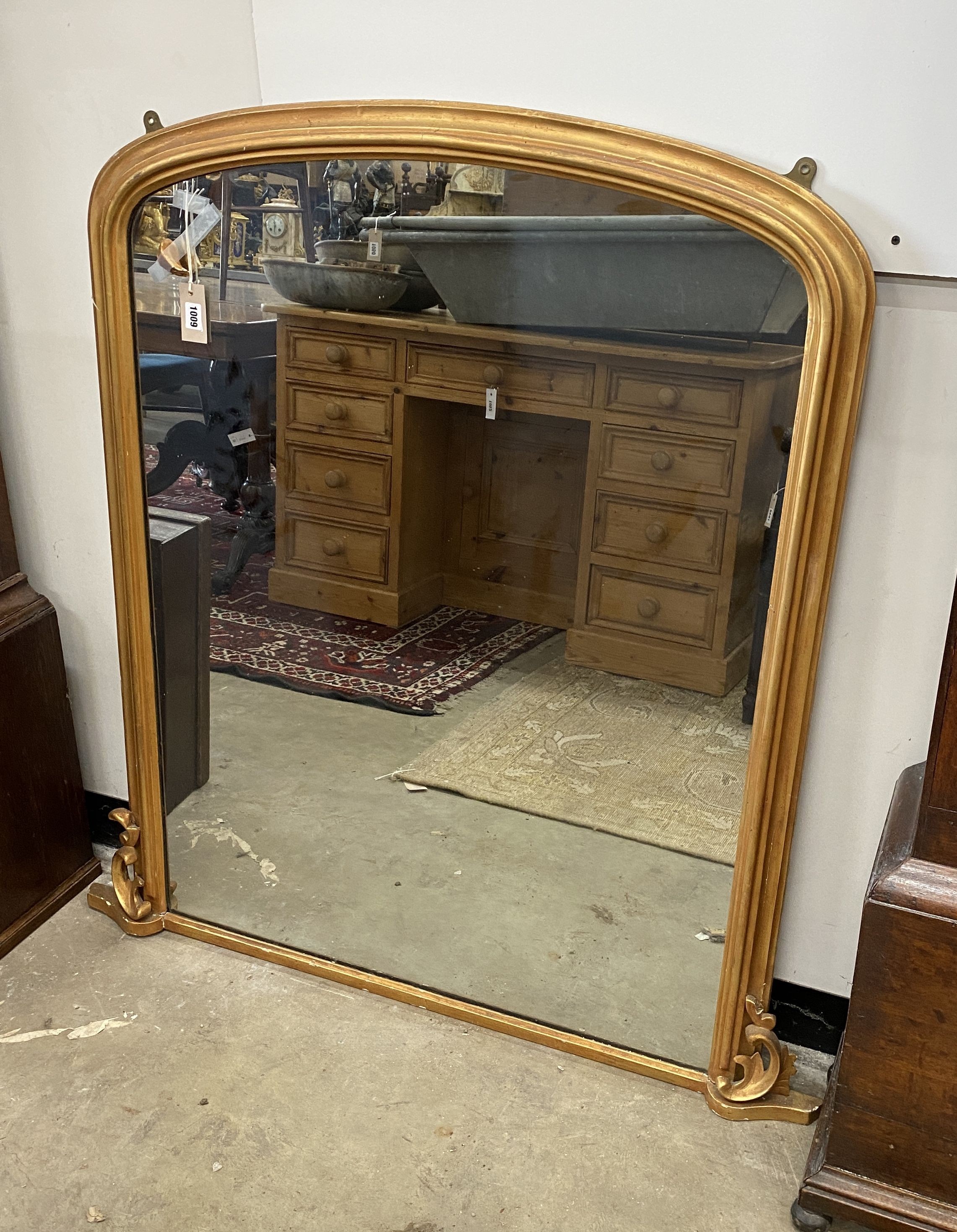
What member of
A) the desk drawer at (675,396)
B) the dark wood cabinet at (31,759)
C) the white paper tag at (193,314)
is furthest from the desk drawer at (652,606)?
the dark wood cabinet at (31,759)

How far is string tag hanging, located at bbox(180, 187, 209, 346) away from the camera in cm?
173

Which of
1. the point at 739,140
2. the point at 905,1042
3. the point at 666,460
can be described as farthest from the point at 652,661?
the point at 739,140

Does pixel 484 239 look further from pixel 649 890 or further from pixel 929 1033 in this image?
pixel 929 1033

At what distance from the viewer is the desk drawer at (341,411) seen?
1.73 meters

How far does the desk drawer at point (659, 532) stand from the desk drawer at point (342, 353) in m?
0.39

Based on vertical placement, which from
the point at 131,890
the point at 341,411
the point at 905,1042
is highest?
the point at 341,411

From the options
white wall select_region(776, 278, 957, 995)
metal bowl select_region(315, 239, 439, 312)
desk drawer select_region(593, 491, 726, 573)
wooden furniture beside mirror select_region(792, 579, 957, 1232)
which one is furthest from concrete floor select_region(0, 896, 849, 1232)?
metal bowl select_region(315, 239, 439, 312)

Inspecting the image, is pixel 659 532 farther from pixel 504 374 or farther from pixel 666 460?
pixel 504 374

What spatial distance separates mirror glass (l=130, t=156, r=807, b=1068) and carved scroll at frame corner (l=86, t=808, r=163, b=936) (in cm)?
7

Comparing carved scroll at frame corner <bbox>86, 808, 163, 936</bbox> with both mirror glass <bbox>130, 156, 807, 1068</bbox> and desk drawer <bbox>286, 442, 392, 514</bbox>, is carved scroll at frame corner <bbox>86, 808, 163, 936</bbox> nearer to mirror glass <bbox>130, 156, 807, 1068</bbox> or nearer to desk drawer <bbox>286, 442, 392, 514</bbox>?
mirror glass <bbox>130, 156, 807, 1068</bbox>

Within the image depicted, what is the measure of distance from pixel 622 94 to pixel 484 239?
27cm

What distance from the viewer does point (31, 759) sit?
1931 mm

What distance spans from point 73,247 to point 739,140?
40.4 inches

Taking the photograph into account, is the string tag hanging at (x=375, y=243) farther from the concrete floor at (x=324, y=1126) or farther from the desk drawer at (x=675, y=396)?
the concrete floor at (x=324, y=1126)
